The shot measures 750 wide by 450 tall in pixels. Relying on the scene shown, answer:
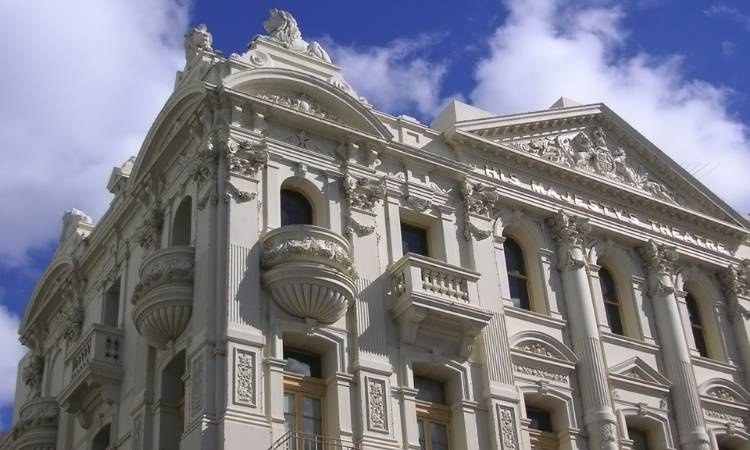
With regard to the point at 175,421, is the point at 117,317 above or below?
above

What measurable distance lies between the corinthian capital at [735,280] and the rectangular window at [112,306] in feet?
52.1

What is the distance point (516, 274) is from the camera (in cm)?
2997

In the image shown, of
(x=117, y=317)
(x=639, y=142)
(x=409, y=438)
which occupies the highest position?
(x=639, y=142)

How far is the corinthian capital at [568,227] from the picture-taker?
3056 cm

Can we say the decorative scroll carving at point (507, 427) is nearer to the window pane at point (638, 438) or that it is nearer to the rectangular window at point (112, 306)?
the window pane at point (638, 438)

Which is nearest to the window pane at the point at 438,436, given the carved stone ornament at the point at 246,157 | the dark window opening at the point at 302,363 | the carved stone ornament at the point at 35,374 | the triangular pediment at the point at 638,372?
the dark window opening at the point at 302,363

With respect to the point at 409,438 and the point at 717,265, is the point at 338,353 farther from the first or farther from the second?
the point at 717,265

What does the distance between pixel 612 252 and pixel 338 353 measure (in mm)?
9597

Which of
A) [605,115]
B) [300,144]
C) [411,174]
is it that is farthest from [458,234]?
[605,115]

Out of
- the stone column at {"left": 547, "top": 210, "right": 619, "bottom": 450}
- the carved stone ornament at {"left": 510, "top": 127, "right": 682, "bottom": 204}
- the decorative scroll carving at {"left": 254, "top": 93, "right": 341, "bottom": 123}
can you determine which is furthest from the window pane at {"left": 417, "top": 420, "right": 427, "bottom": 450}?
the carved stone ornament at {"left": 510, "top": 127, "right": 682, "bottom": 204}

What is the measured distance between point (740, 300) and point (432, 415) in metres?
11.4

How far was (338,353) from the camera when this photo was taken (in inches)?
983

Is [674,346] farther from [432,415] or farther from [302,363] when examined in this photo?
[302,363]

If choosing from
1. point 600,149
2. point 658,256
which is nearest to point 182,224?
point 600,149
